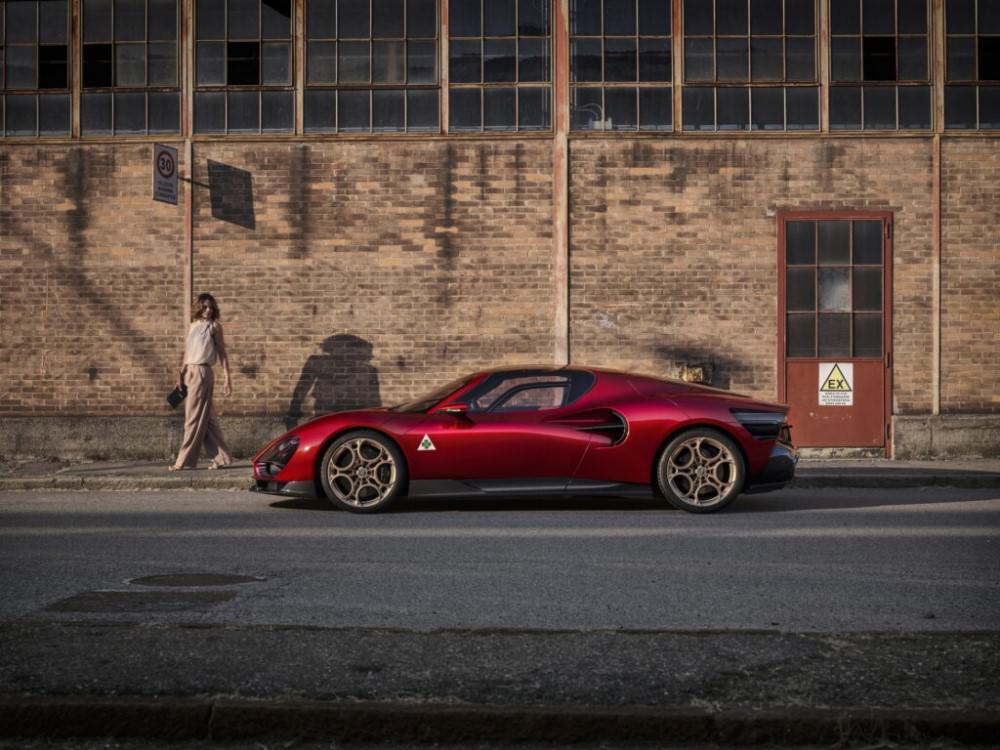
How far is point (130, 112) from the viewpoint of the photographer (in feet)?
53.7

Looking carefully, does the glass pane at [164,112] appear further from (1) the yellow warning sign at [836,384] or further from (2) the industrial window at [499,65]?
(1) the yellow warning sign at [836,384]

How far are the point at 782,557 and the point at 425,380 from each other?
27.2 feet

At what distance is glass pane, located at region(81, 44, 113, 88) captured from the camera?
1645cm

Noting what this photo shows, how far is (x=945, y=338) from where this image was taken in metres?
15.7

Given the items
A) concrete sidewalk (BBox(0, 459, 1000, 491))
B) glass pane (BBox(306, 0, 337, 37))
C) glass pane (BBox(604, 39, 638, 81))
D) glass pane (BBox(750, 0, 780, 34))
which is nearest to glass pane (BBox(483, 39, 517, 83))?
glass pane (BBox(604, 39, 638, 81))

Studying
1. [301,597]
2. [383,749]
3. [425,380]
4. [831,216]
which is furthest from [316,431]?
[831,216]

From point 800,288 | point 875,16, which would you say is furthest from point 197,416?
point 875,16

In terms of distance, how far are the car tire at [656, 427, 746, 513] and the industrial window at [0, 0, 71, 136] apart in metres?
9.87

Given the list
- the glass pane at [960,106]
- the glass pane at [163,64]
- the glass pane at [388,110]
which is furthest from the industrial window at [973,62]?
the glass pane at [163,64]

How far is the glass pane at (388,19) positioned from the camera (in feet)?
53.1

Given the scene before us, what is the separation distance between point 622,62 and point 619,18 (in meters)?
0.55

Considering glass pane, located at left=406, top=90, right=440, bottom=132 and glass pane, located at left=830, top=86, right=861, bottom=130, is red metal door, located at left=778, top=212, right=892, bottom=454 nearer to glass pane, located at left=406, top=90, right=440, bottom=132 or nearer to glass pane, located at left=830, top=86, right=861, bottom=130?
glass pane, located at left=830, top=86, right=861, bottom=130

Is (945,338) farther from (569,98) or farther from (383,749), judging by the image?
(383,749)

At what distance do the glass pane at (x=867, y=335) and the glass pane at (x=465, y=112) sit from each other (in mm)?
5243
